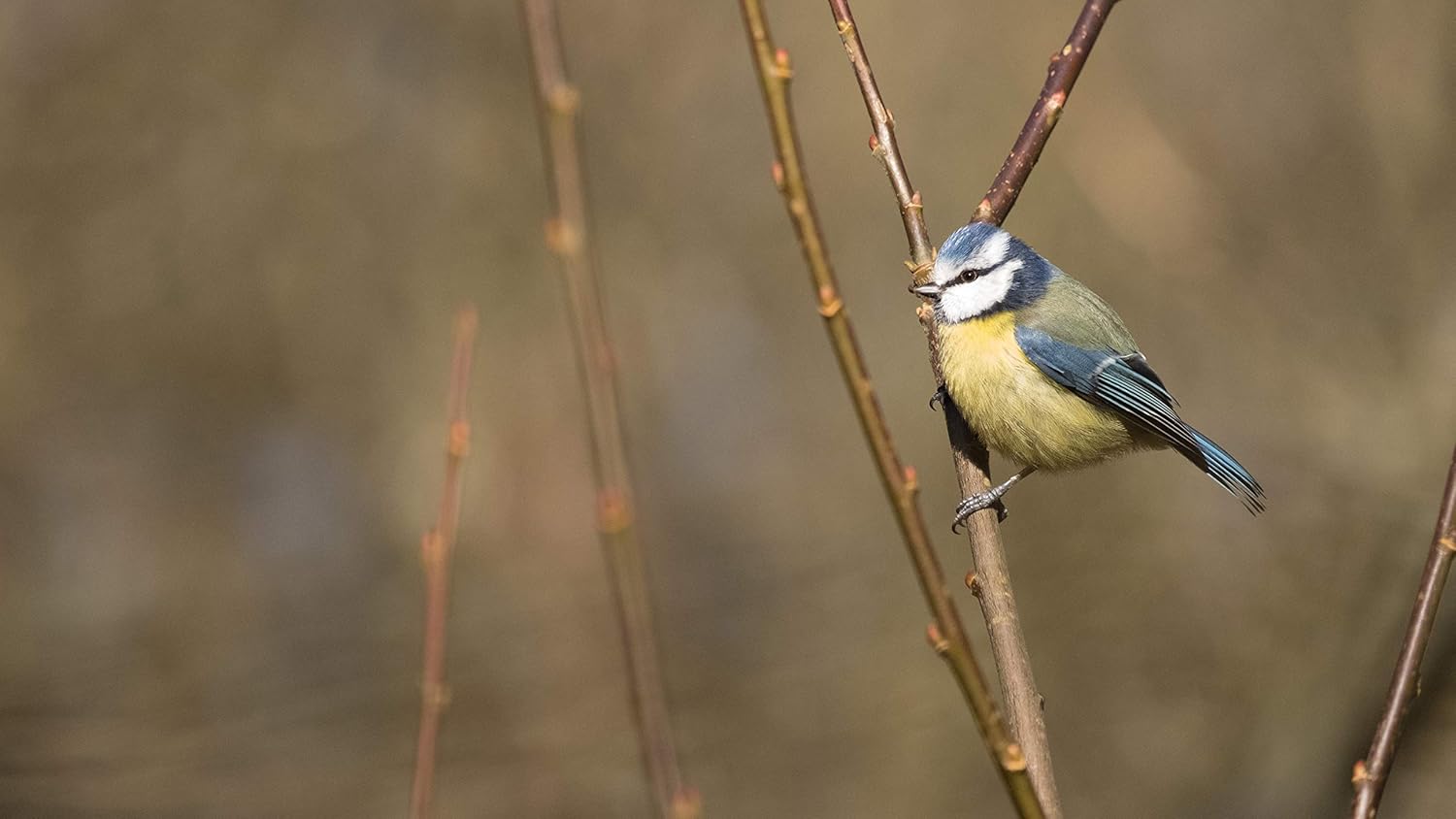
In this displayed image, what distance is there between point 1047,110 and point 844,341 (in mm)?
1569

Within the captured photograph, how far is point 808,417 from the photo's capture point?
859 cm

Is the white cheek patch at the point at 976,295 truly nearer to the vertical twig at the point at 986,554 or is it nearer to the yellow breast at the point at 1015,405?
the yellow breast at the point at 1015,405

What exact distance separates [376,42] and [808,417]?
3574 mm

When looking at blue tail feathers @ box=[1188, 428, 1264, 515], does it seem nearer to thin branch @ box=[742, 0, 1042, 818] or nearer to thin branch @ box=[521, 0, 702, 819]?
thin branch @ box=[742, 0, 1042, 818]

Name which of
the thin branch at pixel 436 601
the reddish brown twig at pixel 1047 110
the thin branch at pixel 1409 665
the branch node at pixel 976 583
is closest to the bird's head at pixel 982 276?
the reddish brown twig at pixel 1047 110

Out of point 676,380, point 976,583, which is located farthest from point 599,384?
point 676,380

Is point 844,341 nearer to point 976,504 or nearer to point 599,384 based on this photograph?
point 599,384

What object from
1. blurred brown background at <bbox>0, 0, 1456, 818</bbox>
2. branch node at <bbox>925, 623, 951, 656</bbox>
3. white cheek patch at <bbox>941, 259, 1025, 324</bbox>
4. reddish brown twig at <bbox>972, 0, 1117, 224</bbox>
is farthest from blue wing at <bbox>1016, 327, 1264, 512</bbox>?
blurred brown background at <bbox>0, 0, 1456, 818</bbox>

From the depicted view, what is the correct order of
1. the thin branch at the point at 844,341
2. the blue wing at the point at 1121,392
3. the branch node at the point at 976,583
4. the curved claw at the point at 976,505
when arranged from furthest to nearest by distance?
1. the blue wing at the point at 1121,392
2. the curved claw at the point at 976,505
3. the branch node at the point at 976,583
4. the thin branch at the point at 844,341

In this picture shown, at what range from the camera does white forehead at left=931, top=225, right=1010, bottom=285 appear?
3.02m

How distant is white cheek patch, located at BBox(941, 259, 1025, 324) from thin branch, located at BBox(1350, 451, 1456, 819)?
1549 mm

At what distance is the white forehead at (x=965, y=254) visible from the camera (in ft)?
9.92

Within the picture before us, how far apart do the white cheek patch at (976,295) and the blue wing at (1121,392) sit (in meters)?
0.11

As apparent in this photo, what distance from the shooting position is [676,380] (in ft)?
28.0
